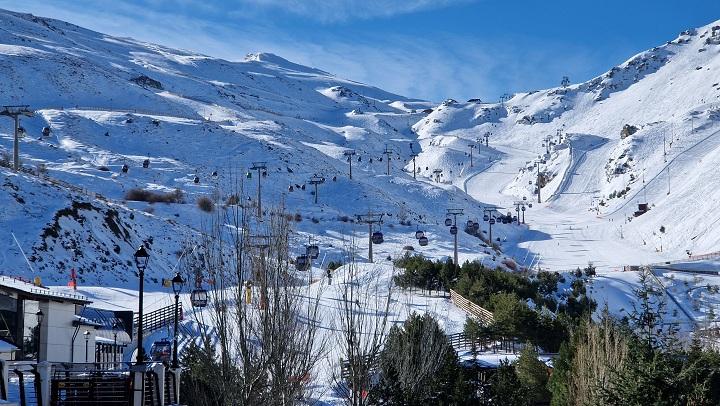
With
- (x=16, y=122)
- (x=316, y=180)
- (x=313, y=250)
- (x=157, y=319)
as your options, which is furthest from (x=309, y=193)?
(x=157, y=319)

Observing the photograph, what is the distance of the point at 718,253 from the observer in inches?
3103

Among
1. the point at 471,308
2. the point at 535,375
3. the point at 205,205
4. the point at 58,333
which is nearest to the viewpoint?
the point at 58,333

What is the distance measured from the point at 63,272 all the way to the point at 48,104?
8738 cm

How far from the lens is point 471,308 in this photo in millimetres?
49500

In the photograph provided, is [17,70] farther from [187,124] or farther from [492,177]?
[492,177]

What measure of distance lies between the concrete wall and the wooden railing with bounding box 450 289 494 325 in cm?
2171

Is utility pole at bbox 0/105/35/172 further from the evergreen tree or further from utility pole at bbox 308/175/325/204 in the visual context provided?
the evergreen tree

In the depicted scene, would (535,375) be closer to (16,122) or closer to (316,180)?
(16,122)

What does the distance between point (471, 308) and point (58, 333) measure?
2831cm

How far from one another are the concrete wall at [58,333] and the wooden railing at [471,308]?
21.7m

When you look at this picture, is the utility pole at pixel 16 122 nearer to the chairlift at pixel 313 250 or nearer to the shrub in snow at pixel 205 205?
the shrub in snow at pixel 205 205

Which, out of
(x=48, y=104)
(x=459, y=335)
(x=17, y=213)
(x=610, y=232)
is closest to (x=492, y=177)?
(x=610, y=232)

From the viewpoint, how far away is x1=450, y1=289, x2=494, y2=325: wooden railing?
144ft

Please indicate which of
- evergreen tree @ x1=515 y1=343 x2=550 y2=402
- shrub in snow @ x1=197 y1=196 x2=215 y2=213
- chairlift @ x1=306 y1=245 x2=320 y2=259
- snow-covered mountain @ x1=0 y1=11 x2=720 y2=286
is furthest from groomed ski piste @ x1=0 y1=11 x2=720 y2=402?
evergreen tree @ x1=515 y1=343 x2=550 y2=402
